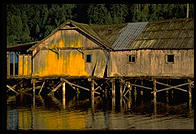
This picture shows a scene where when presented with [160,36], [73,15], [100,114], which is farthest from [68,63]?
[73,15]

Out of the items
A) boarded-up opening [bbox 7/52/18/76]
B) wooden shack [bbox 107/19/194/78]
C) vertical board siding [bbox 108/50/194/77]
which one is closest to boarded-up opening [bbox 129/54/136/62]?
wooden shack [bbox 107/19/194/78]

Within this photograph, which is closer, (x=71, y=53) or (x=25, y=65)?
(x=71, y=53)

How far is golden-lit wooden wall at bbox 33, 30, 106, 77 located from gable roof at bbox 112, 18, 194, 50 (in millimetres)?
2082

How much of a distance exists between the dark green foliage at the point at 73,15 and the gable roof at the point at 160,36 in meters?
29.7

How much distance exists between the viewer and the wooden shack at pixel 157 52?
88.0ft

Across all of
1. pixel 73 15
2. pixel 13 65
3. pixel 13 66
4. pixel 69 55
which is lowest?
pixel 13 66

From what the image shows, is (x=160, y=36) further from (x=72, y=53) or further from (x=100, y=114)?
(x=100, y=114)

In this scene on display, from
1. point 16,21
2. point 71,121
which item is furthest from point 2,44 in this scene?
point 16,21

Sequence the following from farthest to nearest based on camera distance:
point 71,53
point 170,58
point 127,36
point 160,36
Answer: point 127,36
point 71,53
point 160,36
point 170,58

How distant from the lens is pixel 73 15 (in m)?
85.1

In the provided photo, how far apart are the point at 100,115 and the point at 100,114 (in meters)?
0.50

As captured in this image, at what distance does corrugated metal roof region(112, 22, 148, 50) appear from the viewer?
2924 centimetres

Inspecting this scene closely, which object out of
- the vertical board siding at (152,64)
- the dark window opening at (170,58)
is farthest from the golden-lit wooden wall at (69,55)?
the dark window opening at (170,58)

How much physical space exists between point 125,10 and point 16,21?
28004 millimetres
